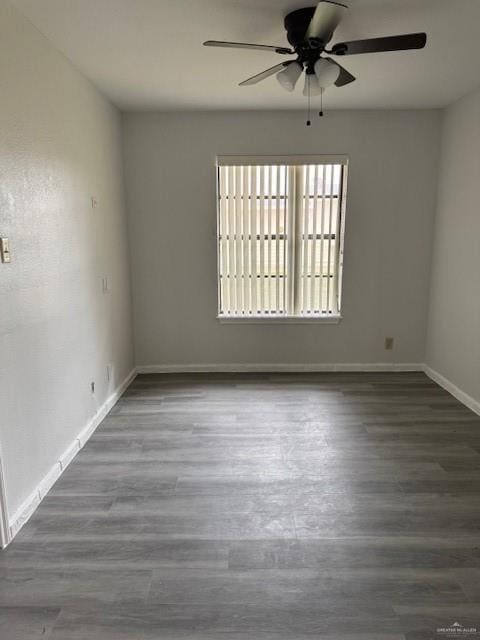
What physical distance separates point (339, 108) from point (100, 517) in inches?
157

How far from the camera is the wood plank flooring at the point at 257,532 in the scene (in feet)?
5.42

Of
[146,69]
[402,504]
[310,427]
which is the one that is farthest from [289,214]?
[402,504]

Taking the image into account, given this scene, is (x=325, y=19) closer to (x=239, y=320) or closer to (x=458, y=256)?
(x=458, y=256)

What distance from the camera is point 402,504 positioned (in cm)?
233

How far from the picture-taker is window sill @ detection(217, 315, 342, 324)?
4469 mm

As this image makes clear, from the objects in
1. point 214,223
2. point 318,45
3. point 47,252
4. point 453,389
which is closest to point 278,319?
point 214,223

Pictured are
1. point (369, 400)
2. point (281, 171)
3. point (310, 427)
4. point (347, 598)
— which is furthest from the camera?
point (281, 171)

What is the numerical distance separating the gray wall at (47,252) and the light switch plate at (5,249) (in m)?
0.05

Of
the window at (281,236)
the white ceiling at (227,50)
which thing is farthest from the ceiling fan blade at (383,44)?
the window at (281,236)

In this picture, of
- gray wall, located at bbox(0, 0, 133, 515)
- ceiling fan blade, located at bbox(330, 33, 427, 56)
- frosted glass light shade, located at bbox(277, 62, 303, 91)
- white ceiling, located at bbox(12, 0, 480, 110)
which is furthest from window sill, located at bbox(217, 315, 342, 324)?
ceiling fan blade, located at bbox(330, 33, 427, 56)

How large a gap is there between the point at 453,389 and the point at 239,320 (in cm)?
220

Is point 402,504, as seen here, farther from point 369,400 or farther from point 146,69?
point 146,69

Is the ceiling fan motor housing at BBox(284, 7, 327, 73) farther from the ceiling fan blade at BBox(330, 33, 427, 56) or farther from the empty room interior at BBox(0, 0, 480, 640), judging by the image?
the ceiling fan blade at BBox(330, 33, 427, 56)

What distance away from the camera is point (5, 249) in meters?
2.05
